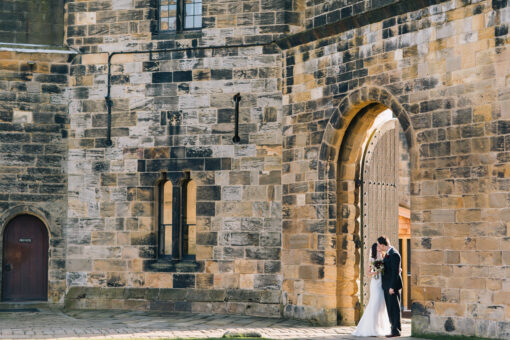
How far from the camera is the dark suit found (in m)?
12.5

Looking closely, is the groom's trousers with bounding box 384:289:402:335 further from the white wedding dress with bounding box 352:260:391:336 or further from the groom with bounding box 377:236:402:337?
the white wedding dress with bounding box 352:260:391:336

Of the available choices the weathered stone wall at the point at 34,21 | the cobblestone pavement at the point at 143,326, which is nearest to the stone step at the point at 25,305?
the cobblestone pavement at the point at 143,326

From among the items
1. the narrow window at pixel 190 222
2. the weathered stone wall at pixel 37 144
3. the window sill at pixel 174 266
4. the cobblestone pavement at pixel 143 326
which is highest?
the weathered stone wall at pixel 37 144

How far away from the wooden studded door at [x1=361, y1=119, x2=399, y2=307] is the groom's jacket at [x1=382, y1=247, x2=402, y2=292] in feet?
5.15

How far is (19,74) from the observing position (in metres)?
16.6

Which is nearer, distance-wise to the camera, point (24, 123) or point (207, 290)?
point (207, 290)

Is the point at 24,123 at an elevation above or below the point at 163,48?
below

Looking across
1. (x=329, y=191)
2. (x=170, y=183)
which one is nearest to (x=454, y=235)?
(x=329, y=191)

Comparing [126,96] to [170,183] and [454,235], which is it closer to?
[170,183]

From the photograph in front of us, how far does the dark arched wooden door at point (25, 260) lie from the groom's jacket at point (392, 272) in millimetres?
6984

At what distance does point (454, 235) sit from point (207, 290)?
510cm

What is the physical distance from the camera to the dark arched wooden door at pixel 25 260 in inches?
650

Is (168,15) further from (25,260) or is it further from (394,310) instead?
(394,310)

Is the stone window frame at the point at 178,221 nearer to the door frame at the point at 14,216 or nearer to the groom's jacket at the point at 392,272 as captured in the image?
the door frame at the point at 14,216
